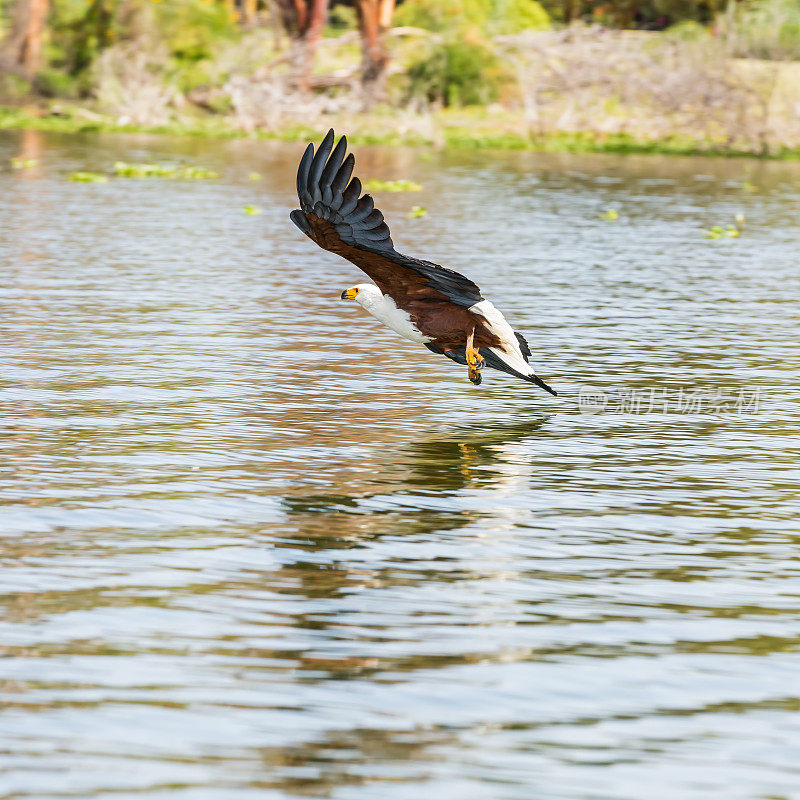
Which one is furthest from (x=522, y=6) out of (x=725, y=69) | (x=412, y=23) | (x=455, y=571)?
(x=455, y=571)

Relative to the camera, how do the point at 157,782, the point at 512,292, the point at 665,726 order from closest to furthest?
the point at 157,782 → the point at 665,726 → the point at 512,292

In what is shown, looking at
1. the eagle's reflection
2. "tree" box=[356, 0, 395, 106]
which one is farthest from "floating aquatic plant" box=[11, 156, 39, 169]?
the eagle's reflection

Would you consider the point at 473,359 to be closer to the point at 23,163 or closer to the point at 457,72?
the point at 23,163

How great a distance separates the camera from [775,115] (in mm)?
56656

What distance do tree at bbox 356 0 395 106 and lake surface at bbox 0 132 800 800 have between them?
41.5 metres

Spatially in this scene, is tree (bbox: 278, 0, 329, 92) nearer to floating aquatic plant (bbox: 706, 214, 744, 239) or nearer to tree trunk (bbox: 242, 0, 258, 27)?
tree trunk (bbox: 242, 0, 258, 27)

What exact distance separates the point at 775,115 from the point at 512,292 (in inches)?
1477

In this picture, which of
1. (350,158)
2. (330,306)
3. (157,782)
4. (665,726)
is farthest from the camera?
(330,306)

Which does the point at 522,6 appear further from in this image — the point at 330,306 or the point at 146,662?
the point at 146,662

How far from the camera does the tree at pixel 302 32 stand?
61.3 metres

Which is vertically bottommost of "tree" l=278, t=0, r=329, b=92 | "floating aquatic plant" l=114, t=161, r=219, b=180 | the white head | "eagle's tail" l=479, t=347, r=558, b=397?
"floating aquatic plant" l=114, t=161, r=219, b=180

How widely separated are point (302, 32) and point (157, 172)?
2567 centimetres

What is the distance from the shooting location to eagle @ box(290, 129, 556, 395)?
11.5 m

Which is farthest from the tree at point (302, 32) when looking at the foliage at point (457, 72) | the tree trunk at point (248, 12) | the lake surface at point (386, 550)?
the lake surface at point (386, 550)
